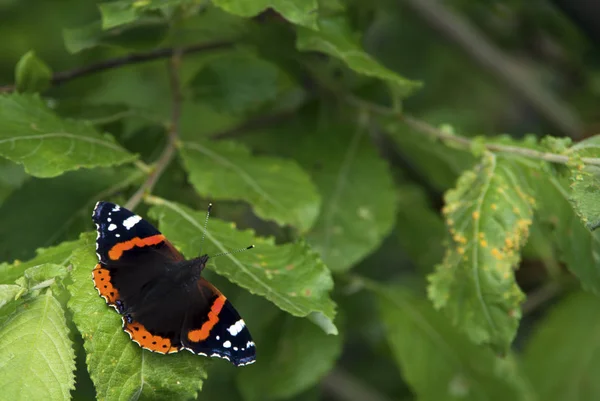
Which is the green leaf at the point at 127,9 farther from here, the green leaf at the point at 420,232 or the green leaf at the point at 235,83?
the green leaf at the point at 420,232

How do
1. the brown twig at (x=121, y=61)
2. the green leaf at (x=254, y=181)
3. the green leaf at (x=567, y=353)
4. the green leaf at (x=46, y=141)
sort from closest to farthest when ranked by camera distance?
1. the green leaf at (x=46, y=141)
2. the green leaf at (x=254, y=181)
3. the brown twig at (x=121, y=61)
4. the green leaf at (x=567, y=353)

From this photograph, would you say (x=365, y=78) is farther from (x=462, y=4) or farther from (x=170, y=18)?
(x=462, y=4)

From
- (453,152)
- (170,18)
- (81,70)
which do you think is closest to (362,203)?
(453,152)

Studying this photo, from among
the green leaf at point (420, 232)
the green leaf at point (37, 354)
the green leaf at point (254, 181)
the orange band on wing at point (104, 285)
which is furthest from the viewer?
the green leaf at point (420, 232)

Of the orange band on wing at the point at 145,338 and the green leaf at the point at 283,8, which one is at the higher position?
the green leaf at the point at 283,8

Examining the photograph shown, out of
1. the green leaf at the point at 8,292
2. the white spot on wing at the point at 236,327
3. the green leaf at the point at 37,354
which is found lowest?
the green leaf at the point at 37,354

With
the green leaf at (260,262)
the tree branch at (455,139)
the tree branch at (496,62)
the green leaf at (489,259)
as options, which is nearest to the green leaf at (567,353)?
the tree branch at (496,62)

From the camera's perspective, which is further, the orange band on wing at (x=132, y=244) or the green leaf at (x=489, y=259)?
the green leaf at (x=489, y=259)

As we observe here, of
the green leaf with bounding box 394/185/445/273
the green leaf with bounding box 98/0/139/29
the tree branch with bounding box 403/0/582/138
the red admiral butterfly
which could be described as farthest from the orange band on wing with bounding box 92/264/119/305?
the tree branch with bounding box 403/0/582/138
